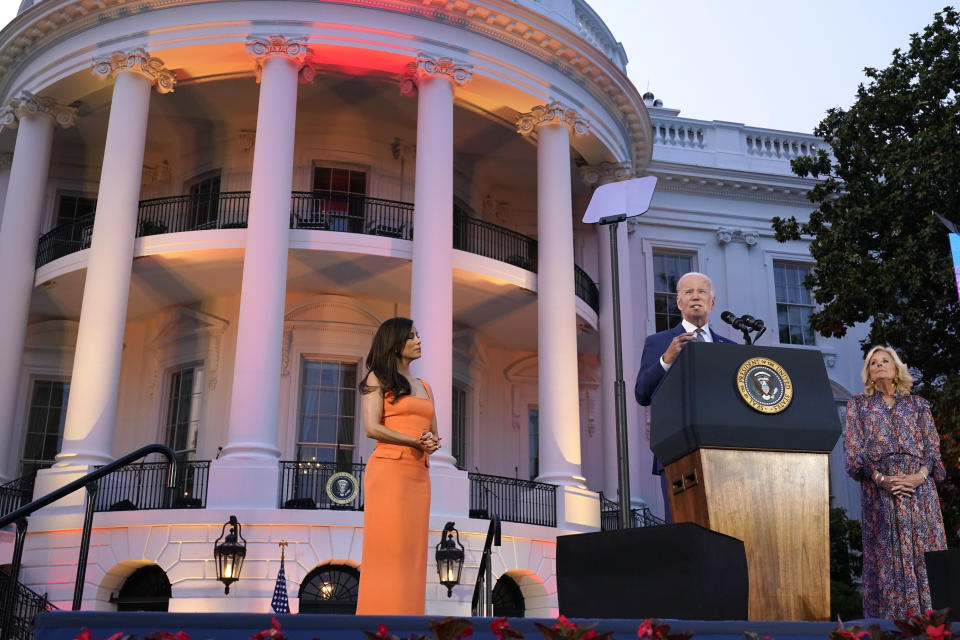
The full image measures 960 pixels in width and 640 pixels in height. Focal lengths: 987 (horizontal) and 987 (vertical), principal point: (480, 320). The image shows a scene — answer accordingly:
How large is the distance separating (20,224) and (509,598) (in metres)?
10.3

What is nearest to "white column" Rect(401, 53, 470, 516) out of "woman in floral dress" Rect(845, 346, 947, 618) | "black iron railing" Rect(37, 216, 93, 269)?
"black iron railing" Rect(37, 216, 93, 269)

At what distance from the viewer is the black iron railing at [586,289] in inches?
752

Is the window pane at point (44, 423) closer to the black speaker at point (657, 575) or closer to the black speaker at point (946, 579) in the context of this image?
the black speaker at point (657, 575)

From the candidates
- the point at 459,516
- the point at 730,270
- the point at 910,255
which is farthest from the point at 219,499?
the point at 730,270

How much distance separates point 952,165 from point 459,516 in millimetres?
8419

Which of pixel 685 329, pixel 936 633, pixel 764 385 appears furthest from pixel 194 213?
pixel 936 633

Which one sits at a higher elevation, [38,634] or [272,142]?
[272,142]

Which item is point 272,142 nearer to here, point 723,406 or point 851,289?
point 851,289

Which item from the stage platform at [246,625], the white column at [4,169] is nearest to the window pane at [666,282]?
the white column at [4,169]

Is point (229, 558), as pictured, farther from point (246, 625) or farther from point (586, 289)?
point (246, 625)

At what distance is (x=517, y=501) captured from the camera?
16.2 metres

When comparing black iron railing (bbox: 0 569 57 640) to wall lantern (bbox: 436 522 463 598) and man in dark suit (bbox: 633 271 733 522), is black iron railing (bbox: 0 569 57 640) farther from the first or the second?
man in dark suit (bbox: 633 271 733 522)

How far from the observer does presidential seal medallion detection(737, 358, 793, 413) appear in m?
3.96

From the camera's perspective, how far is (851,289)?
46.8 ft
